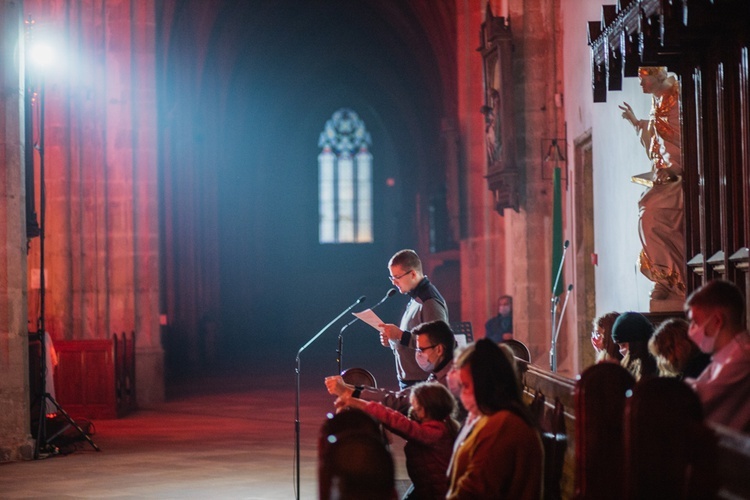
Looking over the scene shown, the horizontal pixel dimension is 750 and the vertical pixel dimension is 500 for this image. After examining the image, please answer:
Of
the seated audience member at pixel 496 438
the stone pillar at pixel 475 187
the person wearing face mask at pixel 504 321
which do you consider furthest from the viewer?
the stone pillar at pixel 475 187

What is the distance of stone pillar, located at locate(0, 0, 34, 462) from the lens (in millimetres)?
10477

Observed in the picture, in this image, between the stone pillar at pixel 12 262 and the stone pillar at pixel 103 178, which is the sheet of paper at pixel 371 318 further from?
the stone pillar at pixel 103 178

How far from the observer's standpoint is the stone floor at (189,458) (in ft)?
28.2

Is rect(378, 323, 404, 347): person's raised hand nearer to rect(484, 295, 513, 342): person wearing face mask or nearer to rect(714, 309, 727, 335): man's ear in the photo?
rect(714, 309, 727, 335): man's ear

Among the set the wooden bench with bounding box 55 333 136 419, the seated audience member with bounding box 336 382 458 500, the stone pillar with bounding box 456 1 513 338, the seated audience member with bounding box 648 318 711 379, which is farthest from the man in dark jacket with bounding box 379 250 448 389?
the stone pillar with bounding box 456 1 513 338

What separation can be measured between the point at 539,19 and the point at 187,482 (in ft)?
27.9

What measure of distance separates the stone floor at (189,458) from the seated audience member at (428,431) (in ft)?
9.73

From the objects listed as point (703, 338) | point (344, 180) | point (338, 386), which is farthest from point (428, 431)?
point (344, 180)

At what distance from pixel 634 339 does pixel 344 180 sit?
34.5 m

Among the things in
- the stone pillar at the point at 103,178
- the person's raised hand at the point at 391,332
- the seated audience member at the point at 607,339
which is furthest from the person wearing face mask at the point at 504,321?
the seated audience member at the point at 607,339

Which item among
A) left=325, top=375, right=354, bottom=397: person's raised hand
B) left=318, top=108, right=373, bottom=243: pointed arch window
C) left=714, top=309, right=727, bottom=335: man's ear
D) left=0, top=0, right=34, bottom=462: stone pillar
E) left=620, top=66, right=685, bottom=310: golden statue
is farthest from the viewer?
left=318, top=108, right=373, bottom=243: pointed arch window

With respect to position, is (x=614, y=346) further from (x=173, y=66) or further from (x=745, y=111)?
(x=173, y=66)

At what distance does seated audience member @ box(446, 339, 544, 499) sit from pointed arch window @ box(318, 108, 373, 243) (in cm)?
3593

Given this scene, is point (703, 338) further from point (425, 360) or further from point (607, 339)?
point (607, 339)
